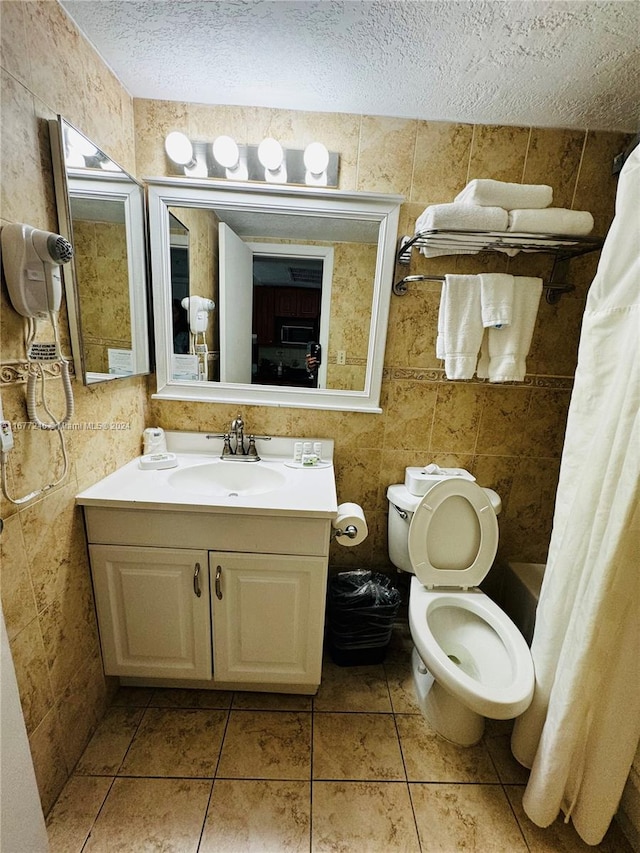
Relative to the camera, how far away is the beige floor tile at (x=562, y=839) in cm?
103

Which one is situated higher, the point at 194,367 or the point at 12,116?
the point at 12,116

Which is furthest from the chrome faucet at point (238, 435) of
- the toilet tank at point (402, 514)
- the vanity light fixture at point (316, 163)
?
the vanity light fixture at point (316, 163)

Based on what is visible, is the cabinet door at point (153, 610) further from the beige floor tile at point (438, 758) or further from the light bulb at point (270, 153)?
the light bulb at point (270, 153)

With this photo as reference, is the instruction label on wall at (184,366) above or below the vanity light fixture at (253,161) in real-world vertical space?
below

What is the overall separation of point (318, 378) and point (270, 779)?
4.64 feet

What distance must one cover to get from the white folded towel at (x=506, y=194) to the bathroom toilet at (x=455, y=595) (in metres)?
0.99

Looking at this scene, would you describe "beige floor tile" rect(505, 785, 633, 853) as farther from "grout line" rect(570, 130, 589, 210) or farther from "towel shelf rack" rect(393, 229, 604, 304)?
"grout line" rect(570, 130, 589, 210)

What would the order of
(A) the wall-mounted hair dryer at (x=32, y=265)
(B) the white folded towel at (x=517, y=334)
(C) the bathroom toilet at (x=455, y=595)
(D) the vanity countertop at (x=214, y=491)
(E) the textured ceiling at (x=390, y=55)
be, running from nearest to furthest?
(A) the wall-mounted hair dryer at (x=32, y=265), (E) the textured ceiling at (x=390, y=55), (D) the vanity countertop at (x=214, y=491), (C) the bathroom toilet at (x=455, y=595), (B) the white folded towel at (x=517, y=334)

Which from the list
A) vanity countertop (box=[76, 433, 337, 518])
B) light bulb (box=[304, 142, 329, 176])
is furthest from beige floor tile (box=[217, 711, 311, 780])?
light bulb (box=[304, 142, 329, 176])

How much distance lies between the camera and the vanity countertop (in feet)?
3.82

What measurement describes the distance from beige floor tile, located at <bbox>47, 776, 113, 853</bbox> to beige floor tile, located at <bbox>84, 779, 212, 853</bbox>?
0.03 meters

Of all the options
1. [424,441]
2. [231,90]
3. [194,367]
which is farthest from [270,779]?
[231,90]

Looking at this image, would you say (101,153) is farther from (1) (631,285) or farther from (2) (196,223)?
(1) (631,285)

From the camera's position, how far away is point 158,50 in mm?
1142
